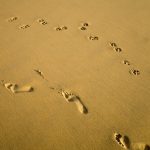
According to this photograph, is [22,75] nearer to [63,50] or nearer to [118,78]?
[63,50]

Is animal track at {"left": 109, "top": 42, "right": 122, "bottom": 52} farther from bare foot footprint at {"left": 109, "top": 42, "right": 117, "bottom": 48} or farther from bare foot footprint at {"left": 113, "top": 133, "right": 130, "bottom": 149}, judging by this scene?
bare foot footprint at {"left": 113, "top": 133, "right": 130, "bottom": 149}

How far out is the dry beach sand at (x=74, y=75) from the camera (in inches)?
65.4

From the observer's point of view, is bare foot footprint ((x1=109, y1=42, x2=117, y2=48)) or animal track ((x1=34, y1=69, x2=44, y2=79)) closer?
animal track ((x1=34, y1=69, x2=44, y2=79))

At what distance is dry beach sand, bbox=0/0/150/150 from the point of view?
5.45 ft

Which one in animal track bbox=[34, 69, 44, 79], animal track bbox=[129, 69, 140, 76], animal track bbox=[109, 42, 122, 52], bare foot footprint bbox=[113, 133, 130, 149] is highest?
animal track bbox=[109, 42, 122, 52]

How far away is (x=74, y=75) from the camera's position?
83.7 inches

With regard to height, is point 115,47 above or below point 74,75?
above

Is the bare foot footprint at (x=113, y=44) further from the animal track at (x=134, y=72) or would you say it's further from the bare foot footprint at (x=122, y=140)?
the bare foot footprint at (x=122, y=140)

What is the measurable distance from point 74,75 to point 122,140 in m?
0.78

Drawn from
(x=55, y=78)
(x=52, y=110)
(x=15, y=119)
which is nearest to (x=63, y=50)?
(x=55, y=78)

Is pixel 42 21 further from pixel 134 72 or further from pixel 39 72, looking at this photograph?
pixel 134 72

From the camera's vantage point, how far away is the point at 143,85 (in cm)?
205

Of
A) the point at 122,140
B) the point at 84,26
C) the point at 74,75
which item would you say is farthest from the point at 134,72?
the point at 84,26

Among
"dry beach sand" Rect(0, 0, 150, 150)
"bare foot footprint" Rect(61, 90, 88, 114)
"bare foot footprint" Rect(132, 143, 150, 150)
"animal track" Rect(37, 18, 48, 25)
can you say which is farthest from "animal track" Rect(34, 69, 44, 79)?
"bare foot footprint" Rect(132, 143, 150, 150)
